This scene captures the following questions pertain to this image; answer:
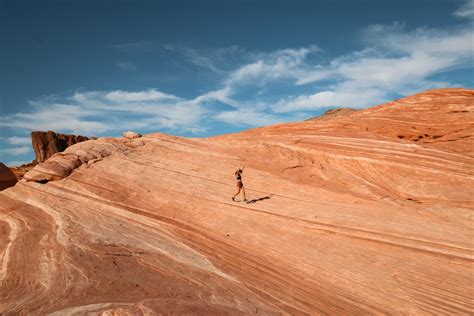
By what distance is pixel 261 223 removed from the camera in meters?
17.3

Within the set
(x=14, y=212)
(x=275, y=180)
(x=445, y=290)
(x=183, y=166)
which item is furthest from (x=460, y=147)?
(x=14, y=212)

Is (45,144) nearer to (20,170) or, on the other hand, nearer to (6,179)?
(20,170)

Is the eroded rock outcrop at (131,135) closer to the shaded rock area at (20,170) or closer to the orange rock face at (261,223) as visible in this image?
the orange rock face at (261,223)

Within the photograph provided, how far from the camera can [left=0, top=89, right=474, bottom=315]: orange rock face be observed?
1025cm

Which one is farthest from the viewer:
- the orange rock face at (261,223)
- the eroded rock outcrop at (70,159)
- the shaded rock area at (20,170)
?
the shaded rock area at (20,170)

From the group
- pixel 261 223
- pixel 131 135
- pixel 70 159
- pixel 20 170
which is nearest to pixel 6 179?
pixel 70 159

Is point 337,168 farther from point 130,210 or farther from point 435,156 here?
point 130,210

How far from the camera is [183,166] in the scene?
75.2 feet

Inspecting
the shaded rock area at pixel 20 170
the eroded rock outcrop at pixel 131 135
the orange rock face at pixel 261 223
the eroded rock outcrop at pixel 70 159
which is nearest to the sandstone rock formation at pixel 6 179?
the eroded rock outcrop at pixel 70 159

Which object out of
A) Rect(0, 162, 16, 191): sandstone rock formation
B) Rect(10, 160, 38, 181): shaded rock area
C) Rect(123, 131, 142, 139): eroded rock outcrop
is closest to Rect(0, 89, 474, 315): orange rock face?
Rect(123, 131, 142, 139): eroded rock outcrop

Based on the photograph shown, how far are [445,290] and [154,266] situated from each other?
9.86m

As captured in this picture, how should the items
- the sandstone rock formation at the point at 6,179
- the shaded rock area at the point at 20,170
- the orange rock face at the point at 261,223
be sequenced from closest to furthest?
1. the orange rock face at the point at 261,223
2. the sandstone rock formation at the point at 6,179
3. the shaded rock area at the point at 20,170

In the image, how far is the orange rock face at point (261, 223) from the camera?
404 inches

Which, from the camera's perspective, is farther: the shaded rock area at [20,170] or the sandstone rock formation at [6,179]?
the shaded rock area at [20,170]
